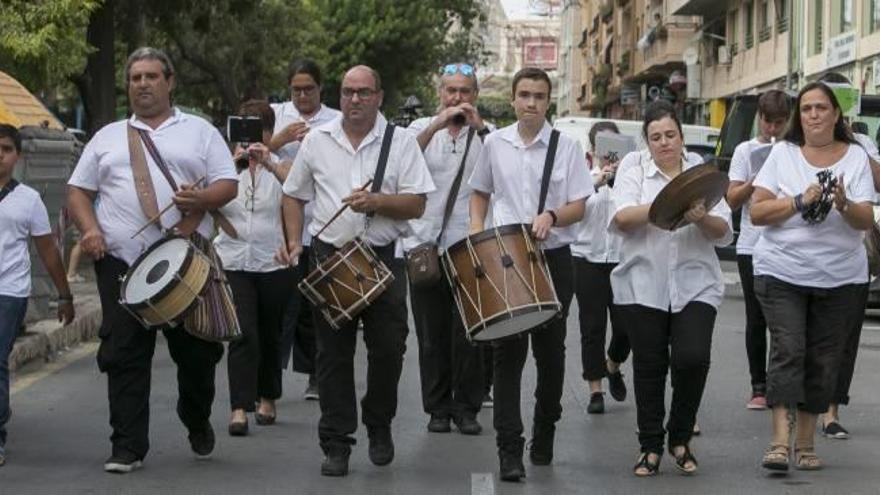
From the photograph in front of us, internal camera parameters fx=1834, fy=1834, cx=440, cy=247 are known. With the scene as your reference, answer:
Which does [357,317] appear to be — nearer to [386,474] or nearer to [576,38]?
[386,474]

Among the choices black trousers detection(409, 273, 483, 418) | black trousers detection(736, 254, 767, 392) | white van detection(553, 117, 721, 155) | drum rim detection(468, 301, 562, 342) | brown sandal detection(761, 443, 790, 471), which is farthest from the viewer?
white van detection(553, 117, 721, 155)

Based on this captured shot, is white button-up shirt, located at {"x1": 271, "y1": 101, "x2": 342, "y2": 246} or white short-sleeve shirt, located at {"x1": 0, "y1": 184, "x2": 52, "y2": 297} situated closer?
white short-sleeve shirt, located at {"x1": 0, "y1": 184, "x2": 52, "y2": 297}

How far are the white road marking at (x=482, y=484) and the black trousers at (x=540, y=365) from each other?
0.66 ft

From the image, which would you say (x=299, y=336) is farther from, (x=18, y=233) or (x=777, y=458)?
(x=777, y=458)

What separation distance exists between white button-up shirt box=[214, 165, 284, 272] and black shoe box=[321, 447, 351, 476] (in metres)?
1.61

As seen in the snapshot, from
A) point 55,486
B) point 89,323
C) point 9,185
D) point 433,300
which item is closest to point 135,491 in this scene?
point 55,486

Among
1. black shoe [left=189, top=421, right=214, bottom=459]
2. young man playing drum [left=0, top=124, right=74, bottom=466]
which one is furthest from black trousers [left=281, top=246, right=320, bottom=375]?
young man playing drum [left=0, top=124, right=74, bottom=466]

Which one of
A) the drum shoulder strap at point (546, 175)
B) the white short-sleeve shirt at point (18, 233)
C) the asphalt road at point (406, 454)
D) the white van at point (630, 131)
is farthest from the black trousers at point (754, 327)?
the white van at point (630, 131)

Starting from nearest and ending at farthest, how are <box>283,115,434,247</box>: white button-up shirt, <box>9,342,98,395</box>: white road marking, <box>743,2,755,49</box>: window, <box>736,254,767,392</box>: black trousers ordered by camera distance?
<box>283,115,434,247</box>: white button-up shirt, <box>736,254,767,392</box>: black trousers, <box>9,342,98,395</box>: white road marking, <box>743,2,755,49</box>: window

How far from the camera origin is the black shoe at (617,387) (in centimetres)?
1170

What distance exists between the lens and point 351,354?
9.01 meters

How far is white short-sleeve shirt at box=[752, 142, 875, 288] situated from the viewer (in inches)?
350

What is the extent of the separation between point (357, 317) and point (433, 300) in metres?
1.54

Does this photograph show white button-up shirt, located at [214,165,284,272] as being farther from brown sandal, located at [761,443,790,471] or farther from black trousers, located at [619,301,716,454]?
brown sandal, located at [761,443,790,471]
